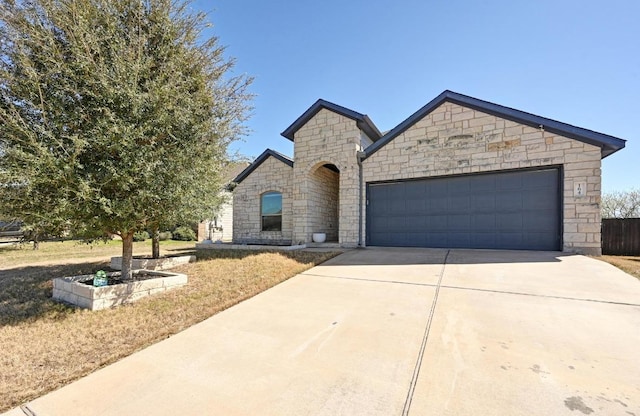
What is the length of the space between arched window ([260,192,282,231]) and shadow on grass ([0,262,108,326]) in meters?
6.22

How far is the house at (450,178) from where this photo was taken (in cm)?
800

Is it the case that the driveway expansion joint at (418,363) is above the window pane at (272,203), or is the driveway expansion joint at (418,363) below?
below

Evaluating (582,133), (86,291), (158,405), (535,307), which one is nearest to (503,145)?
(582,133)

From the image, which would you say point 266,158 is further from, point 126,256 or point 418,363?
point 418,363

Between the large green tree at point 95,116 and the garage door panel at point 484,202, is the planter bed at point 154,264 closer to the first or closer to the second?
the large green tree at point 95,116

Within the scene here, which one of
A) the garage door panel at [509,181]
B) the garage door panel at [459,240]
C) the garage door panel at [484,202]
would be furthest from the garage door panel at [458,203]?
the garage door panel at [509,181]

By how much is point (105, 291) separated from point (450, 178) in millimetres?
9566

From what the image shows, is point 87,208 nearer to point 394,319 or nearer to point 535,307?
point 394,319

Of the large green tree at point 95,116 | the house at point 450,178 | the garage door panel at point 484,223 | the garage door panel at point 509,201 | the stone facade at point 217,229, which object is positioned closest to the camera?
the large green tree at point 95,116

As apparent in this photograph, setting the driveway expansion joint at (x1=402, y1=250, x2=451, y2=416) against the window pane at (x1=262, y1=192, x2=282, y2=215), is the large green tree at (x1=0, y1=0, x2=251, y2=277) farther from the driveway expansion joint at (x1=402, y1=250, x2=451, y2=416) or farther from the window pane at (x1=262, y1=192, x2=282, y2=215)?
the window pane at (x1=262, y1=192, x2=282, y2=215)

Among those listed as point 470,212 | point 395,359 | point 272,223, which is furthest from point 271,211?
point 395,359

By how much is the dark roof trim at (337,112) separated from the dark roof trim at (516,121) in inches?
44.6

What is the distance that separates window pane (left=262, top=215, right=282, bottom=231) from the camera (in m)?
12.7

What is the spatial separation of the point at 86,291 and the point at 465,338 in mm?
5550
